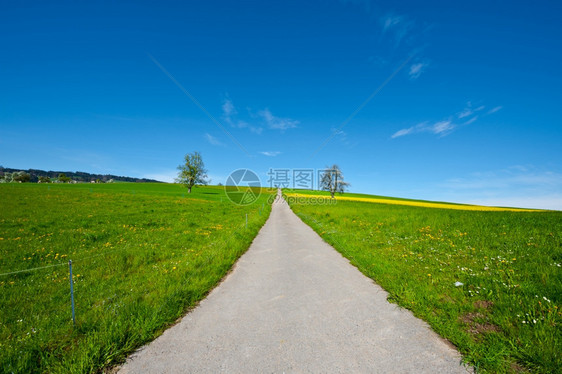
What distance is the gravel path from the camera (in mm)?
3375

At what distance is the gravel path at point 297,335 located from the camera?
338cm

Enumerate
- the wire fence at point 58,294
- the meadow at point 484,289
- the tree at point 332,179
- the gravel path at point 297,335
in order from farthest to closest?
the tree at point 332,179 < the wire fence at point 58,294 < the meadow at point 484,289 < the gravel path at point 297,335

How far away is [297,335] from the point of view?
13.5 feet

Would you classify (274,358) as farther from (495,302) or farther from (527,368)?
(495,302)

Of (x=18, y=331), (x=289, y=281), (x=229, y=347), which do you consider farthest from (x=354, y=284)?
(x=18, y=331)

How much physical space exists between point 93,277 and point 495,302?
1140cm

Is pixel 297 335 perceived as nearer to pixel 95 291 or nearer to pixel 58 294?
pixel 95 291

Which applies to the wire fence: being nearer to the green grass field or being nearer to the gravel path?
the green grass field

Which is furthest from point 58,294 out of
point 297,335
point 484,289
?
point 484,289

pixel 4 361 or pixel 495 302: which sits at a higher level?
pixel 495 302

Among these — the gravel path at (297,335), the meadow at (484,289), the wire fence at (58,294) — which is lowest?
the wire fence at (58,294)

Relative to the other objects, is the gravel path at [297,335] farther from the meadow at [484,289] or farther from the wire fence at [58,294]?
the wire fence at [58,294]

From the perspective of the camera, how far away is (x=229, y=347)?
3.79 m

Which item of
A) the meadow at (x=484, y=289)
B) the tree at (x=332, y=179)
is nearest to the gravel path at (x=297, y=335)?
the meadow at (x=484, y=289)
